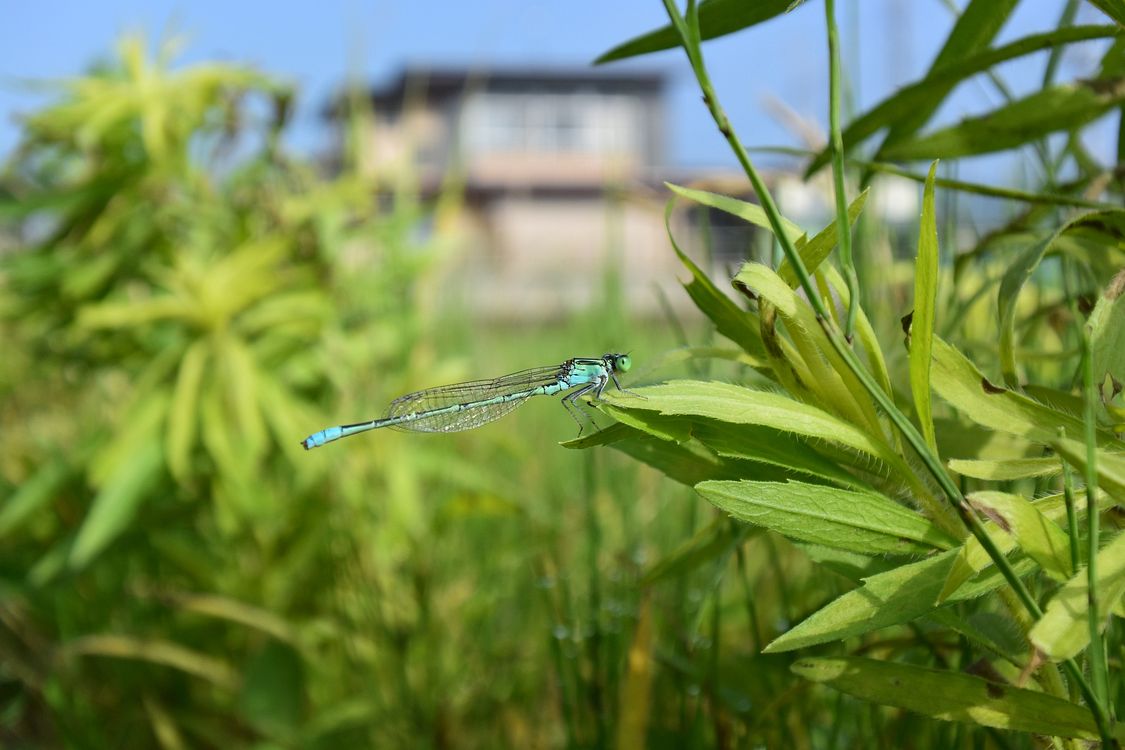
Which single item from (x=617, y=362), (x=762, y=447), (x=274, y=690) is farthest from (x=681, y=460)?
(x=274, y=690)

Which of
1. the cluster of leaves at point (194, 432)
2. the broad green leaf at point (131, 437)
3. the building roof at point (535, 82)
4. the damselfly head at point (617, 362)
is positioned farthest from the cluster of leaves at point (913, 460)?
the building roof at point (535, 82)

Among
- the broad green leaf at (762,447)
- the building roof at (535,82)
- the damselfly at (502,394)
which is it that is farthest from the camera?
the building roof at (535,82)

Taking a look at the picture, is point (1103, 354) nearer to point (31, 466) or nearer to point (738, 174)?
point (738, 174)

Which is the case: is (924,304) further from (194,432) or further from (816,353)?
(194,432)

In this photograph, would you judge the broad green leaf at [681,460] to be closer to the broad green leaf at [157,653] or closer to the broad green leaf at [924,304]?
the broad green leaf at [924,304]

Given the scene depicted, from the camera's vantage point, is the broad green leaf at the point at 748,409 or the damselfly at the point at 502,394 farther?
the damselfly at the point at 502,394

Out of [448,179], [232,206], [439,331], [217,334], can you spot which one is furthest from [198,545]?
[439,331]
